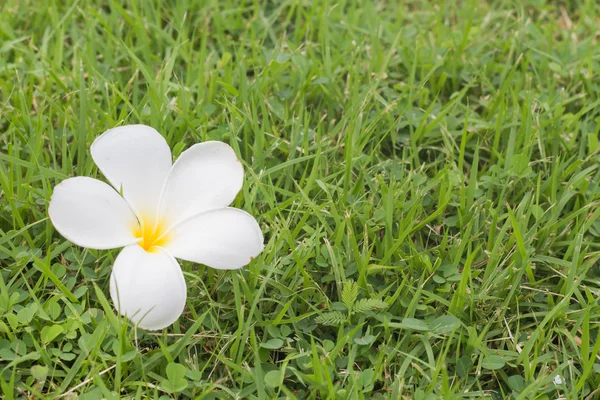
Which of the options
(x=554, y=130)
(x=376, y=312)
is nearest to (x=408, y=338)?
(x=376, y=312)

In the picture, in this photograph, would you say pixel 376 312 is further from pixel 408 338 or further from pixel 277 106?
pixel 277 106

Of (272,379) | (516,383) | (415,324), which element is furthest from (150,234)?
(516,383)

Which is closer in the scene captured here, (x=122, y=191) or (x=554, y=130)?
(x=122, y=191)

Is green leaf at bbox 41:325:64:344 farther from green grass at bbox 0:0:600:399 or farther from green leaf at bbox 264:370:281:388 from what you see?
green leaf at bbox 264:370:281:388

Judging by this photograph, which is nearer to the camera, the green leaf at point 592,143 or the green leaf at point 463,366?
the green leaf at point 463,366

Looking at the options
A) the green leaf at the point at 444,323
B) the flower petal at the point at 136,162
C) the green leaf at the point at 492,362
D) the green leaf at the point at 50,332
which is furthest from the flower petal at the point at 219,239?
the green leaf at the point at 492,362

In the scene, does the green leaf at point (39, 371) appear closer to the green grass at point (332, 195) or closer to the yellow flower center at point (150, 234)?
the green grass at point (332, 195)
